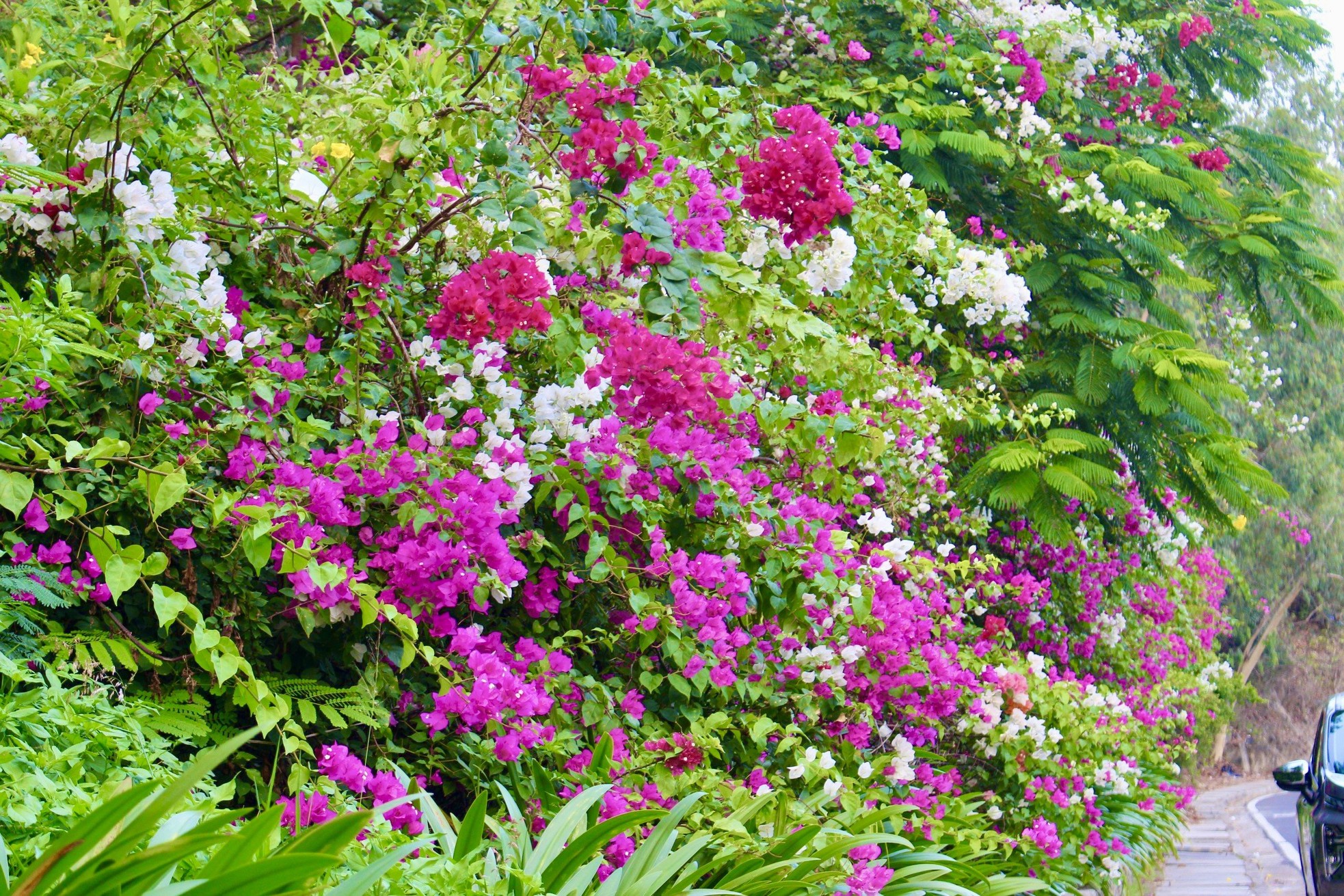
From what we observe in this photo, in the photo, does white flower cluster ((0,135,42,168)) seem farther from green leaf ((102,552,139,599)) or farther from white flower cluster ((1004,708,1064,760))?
white flower cluster ((1004,708,1064,760))

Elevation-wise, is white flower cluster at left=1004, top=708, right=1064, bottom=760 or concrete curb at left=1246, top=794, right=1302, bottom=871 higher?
white flower cluster at left=1004, top=708, right=1064, bottom=760

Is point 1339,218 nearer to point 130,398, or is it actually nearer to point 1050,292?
point 1050,292

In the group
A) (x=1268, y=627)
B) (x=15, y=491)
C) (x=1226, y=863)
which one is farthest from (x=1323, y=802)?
(x=1268, y=627)

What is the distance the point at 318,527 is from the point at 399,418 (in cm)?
71

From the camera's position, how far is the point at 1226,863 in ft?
32.4

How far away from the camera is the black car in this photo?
620 cm

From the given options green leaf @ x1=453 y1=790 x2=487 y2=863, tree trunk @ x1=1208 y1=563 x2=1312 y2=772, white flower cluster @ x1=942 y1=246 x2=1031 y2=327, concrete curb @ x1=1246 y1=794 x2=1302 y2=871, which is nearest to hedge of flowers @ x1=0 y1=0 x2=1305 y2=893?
green leaf @ x1=453 y1=790 x2=487 y2=863

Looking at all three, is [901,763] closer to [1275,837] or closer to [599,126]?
[599,126]

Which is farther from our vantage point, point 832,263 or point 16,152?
point 832,263

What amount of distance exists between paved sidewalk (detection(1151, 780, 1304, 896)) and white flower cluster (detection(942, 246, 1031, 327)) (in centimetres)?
437

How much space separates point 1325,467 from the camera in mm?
18984

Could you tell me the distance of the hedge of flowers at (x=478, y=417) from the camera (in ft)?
8.89

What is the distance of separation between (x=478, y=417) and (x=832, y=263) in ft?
5.51

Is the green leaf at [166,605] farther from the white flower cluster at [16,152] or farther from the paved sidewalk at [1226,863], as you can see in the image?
the paved sidewalk at [1226,863]
